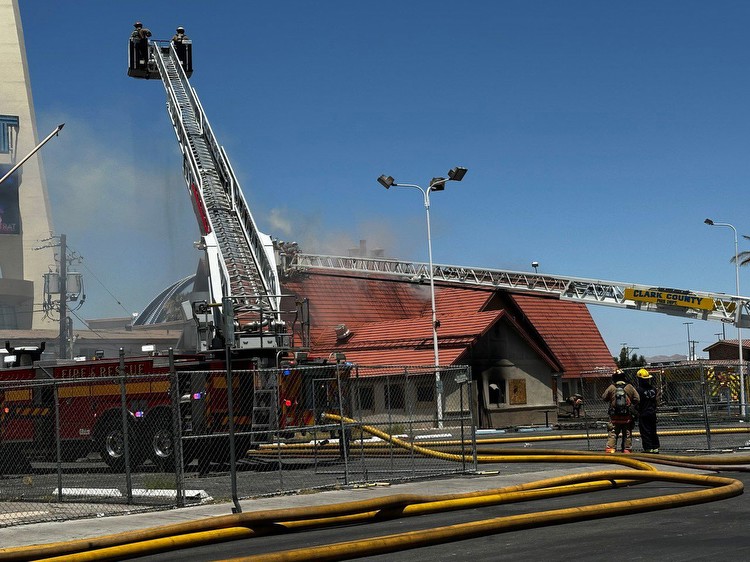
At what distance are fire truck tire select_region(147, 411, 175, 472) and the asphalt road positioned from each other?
348 inches

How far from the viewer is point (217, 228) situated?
30.0m

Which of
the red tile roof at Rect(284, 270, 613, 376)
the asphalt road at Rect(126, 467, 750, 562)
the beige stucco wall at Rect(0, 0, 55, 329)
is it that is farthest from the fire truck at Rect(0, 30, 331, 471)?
the beige stucco wall at Rect(0, 0, 55, 329)

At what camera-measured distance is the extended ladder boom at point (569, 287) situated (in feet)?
165

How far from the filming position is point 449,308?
51.1 meters

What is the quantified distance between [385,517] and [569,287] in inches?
1621

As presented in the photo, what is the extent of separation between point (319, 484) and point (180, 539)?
6.21 meters

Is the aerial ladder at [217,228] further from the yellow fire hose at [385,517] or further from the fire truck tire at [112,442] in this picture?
the yellow fire hose at [385,517]

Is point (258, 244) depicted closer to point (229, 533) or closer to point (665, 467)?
point (665, 467)

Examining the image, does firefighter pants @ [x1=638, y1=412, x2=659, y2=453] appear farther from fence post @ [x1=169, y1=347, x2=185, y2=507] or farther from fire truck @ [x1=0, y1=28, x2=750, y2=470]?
fence post @ [x1=169, y1=347, x2=185, y2=507]

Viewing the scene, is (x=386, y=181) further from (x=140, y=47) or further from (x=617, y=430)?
(x=617, y=430)

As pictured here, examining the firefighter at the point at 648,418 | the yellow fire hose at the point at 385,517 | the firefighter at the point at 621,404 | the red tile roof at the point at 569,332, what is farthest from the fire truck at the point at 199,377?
the red tile roof at the point at 569,332

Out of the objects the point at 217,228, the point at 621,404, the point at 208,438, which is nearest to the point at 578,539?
the point at 208,438

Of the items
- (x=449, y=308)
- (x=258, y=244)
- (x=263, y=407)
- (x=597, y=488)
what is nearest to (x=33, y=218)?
(x=449, y=308)

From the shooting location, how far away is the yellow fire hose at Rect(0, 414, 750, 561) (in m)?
10.5
